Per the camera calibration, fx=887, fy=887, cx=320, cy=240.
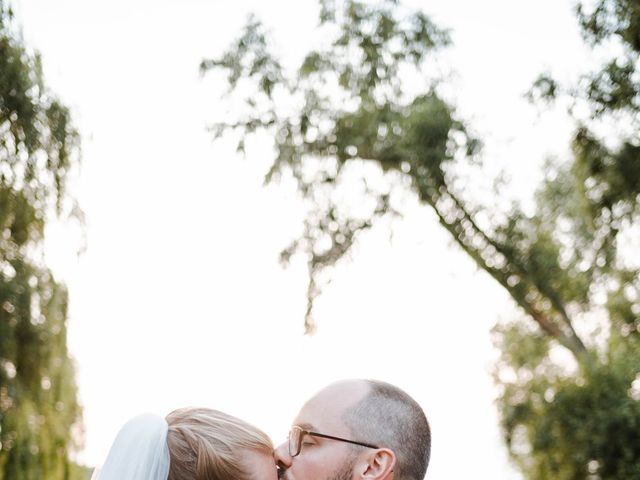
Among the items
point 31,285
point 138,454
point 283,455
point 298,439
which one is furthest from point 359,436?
point 31,285

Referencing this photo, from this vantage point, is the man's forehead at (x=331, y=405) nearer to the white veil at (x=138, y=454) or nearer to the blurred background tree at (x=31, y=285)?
the white veil at (x=138, y=454)

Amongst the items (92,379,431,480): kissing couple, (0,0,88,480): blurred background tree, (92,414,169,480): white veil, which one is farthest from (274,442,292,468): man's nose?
(0,0,88,480): blurred background tree

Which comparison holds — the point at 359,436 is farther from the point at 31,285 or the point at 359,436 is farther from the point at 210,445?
the point at 31,285

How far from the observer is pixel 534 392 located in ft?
51.2

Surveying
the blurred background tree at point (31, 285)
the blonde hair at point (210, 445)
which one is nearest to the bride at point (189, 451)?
the blonde hair at point (210, 445)

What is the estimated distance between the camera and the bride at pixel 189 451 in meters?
2.97

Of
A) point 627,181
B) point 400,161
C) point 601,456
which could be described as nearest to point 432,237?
point 400,161

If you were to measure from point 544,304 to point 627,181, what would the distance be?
2993mm

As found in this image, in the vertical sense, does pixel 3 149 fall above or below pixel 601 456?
above

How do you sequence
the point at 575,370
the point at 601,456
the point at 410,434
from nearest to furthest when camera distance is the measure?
the point at 410,434 < the point at 601,456 < the point at 575,370

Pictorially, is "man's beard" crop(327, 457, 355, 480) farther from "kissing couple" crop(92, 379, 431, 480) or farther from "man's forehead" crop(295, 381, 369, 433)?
"man's forehead" crop(295, 381, 369, 433)

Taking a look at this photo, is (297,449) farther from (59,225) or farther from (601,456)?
(601,456)

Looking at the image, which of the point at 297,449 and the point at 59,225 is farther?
the point at 59,225

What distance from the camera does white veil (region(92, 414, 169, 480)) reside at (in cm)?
294
